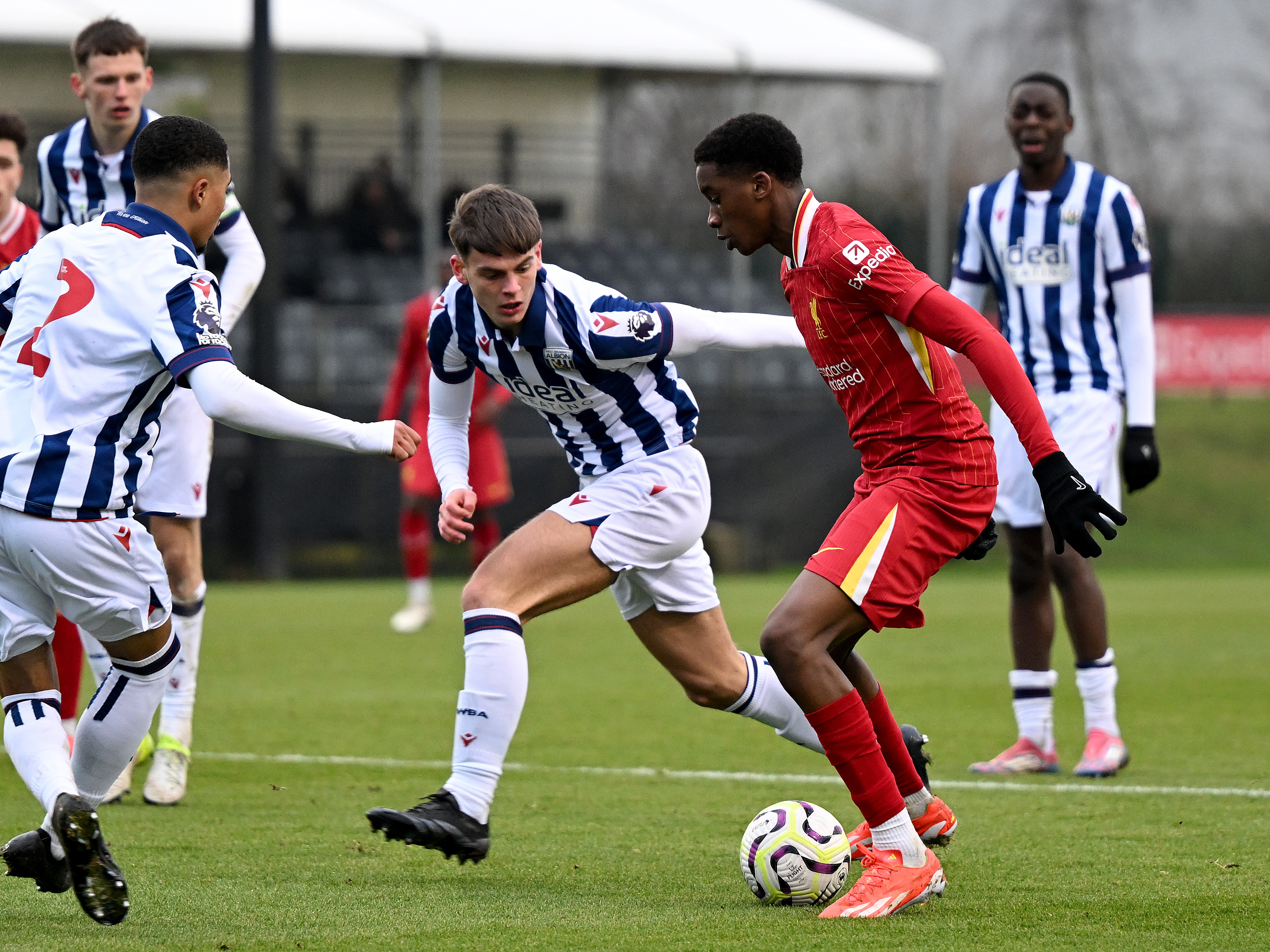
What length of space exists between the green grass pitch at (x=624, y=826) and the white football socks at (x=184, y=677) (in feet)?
0.75

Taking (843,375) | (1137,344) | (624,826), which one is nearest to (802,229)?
(843,375)

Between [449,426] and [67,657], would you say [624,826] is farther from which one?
[67,657]

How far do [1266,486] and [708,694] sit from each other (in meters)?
19.3

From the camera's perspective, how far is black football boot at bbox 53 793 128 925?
142 inches

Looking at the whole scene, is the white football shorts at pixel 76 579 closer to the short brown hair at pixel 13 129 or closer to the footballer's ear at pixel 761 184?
the footballer's ear at pixel 761 184

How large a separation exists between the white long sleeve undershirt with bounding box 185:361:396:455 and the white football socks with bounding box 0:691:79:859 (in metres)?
0.84

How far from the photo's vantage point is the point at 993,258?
21.3 ft

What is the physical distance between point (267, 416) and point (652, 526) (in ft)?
4.02

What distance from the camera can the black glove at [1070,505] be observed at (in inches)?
151

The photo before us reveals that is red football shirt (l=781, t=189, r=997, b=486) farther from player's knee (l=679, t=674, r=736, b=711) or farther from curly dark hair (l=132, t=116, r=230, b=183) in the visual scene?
curly dark hair (l=132, t=116, r=230, b=183)

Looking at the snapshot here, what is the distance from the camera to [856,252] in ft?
13.6

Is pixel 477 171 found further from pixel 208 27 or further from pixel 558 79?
pixel 208 27

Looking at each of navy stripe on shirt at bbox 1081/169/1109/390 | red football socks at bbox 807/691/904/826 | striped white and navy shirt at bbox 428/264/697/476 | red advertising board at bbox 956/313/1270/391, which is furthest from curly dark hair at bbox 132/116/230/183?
red advertising board at bbox 956/313/1270/391

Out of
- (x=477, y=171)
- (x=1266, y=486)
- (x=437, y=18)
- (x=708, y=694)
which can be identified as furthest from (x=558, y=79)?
(x=708, y=694)
